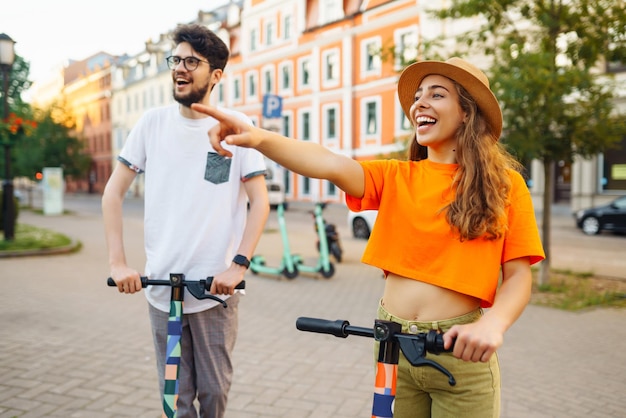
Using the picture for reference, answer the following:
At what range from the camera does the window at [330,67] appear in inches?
1395

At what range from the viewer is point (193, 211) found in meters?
2.56

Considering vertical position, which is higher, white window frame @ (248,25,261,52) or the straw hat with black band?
white window frame @ (248,25,261,52)

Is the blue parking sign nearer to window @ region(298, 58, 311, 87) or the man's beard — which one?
the man's beard

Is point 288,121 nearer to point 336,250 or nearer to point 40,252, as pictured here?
point 40,252

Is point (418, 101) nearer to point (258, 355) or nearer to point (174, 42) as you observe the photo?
point (174, 42)

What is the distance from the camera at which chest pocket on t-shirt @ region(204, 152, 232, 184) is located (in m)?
2.58

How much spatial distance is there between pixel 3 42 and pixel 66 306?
26.9 ft

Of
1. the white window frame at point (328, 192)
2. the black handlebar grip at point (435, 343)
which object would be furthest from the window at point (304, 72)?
the black handlebar grip at point (435, 343)

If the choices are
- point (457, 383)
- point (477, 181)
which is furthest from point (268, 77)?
point (457, 383)

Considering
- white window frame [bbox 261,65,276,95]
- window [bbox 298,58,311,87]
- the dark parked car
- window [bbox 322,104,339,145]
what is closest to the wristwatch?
the dark parked car

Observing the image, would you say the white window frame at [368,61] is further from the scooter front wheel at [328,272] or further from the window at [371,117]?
the scooter front wheel at [328,272]

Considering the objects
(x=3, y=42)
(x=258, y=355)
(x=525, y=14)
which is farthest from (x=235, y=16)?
(x=258, y=355)

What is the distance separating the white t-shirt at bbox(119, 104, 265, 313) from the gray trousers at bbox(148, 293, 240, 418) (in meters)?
0.07

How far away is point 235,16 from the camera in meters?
44.2
